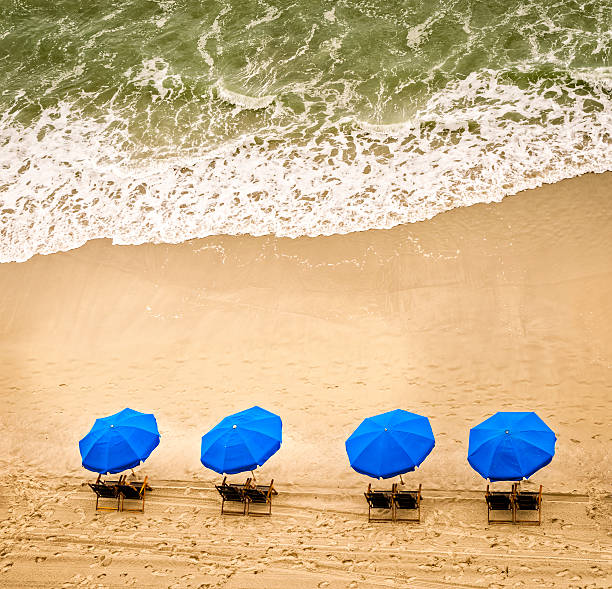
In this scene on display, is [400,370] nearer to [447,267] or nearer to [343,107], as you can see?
[447,267]

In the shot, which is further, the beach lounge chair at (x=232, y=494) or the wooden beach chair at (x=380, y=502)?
the beach lounge chair at (x=232, y=494)

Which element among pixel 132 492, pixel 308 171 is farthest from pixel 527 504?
pixel 308 171

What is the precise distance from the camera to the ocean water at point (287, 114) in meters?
15.1

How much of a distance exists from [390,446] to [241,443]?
221cm

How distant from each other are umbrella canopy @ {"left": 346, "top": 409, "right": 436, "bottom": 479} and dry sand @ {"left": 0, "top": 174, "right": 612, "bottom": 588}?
947 millimetres

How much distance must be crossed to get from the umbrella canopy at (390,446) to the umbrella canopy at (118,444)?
3.18 metres

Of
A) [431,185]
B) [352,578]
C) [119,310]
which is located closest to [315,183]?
[431,185]

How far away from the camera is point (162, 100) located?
63.7 feet

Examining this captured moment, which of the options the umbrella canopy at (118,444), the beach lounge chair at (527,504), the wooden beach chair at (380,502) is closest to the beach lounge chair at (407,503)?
the wooden beach chair at (380,502)

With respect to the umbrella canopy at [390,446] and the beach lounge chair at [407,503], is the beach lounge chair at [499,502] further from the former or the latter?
the umbrella canopy at [390,446]

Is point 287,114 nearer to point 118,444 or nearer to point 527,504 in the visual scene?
point 118,444

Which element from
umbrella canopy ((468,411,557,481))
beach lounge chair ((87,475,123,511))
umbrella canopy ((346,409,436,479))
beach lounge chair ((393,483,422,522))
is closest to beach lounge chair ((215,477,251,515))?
beach lounge chair ((87,475,123,511))

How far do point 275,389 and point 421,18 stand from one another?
1452 centimetres

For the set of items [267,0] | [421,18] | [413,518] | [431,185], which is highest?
[267,0]
